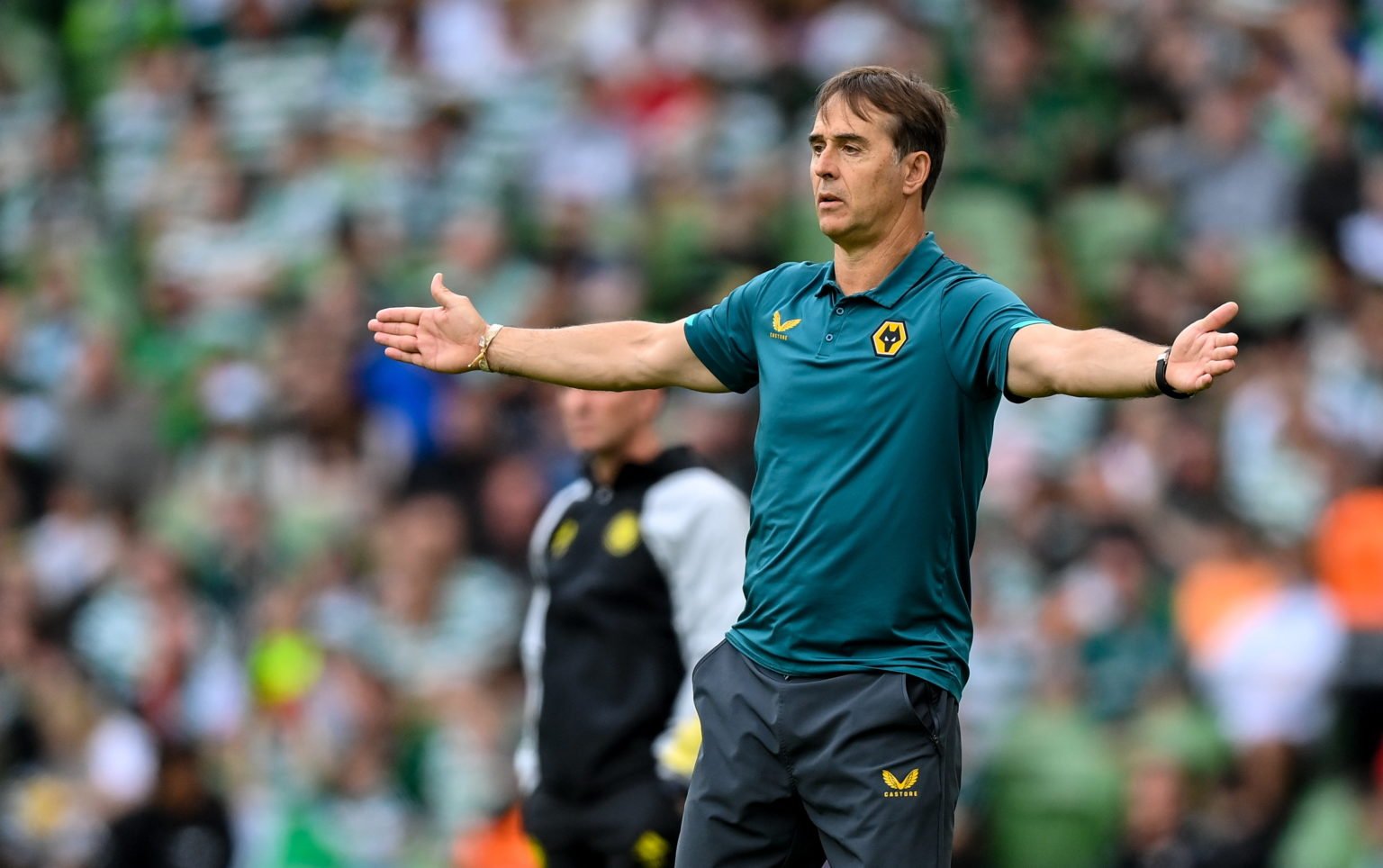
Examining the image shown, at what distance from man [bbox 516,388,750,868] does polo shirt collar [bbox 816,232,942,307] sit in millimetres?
1519

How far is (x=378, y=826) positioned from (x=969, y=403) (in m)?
5.87

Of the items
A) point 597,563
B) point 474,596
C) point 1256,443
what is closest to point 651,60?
point 474,596

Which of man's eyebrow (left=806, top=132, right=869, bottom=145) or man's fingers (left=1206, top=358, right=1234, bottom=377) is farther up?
man's eyebrow (left=806, top=132, right=869, bottom=145)

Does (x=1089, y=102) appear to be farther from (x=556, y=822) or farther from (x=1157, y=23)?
(x=556, y=822)

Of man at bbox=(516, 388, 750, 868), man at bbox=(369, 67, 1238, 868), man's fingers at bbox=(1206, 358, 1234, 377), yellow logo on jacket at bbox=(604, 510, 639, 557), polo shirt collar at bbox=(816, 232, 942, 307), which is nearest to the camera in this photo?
man's fingers at bbox=(1206, 358, 1234, 377)

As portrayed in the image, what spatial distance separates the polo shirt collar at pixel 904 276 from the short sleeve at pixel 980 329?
4.2 inches

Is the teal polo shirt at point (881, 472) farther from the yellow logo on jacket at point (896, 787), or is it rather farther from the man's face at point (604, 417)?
the man's face at point (604, 417)

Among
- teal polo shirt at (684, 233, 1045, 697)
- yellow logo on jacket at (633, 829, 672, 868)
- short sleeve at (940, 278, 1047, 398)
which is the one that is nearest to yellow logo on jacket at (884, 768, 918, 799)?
teal polo shirt at (684, 233, 1045, 697)

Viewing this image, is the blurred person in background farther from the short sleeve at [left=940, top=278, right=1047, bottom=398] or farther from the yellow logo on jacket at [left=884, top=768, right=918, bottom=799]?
the short sleeve at [left=940, top=278, right=1047, bottom=398]

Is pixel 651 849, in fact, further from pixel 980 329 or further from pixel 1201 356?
pixel 1201 356

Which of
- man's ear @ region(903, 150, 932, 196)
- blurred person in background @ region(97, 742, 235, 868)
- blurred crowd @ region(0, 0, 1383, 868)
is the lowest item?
blurred person in background @ region(97, 742, 235, 868)

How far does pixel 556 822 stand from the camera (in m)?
6.02

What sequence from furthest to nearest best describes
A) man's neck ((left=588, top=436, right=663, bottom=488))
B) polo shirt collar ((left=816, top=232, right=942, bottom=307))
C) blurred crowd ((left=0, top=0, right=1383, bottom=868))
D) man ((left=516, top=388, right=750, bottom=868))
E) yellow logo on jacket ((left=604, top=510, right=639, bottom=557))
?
blurred crowd ((left=0, top=0, right=1383, bottom=868)), man's neck ((left=588, top=436, right=663, bottom=488)), yellow logo on jacket ((left=604, top=510, right=639, bottom=557)), man ((left=516, top=388, right=750, bottom=868)), polo shirt collar ((left=816, top=232, right=942, bottom=307))

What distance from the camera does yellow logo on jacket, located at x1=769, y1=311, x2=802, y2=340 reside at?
4590 mm
